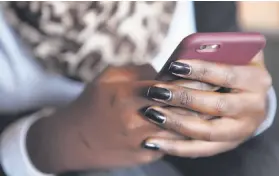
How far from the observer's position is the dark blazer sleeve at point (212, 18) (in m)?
0.36

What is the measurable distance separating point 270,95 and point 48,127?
5.5 inches

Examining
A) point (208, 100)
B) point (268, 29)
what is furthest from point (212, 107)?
point (268, 29)

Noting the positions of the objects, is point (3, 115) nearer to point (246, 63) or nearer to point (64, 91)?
point (64, 91)

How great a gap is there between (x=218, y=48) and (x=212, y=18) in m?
0.07

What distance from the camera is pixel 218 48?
0.97 ft

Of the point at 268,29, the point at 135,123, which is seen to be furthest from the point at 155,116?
→ the point at 268,29

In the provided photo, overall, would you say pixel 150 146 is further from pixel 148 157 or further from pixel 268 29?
pixel 268 29

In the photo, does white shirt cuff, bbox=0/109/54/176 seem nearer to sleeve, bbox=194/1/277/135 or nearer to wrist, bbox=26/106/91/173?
wrist, bbox=26/106/91/173

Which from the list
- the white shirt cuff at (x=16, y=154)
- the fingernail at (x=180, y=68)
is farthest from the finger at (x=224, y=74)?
the white shirt cuff at (x=16, y=154)

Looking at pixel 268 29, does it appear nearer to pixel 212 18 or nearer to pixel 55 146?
pixel 212 18

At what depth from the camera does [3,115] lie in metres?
0.35

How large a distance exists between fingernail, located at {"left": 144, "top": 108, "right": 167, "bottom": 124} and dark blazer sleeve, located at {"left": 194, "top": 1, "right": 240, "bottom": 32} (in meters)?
0.10

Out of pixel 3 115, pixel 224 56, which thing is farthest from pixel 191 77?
pixel 3 115

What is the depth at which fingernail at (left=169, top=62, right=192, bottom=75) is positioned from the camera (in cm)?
29
